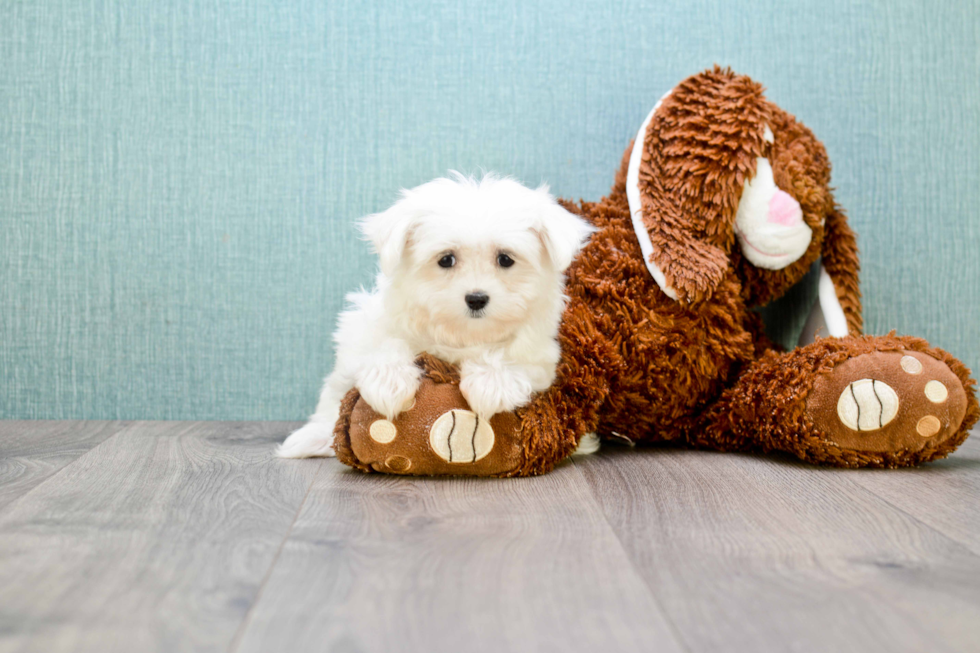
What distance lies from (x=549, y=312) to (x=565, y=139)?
0.67 meters

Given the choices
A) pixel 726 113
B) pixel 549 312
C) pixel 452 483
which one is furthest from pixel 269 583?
pixel 726 113

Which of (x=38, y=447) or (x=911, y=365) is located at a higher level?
(x=911, y=365)

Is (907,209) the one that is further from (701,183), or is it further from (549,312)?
(549,312)

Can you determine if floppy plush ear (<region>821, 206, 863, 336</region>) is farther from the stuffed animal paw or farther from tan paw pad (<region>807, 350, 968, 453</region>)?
the stuffed animal paw

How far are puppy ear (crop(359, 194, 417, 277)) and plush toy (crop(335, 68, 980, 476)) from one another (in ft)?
0.65

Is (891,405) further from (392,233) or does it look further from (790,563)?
(392,233)

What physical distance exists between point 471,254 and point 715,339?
1.88 feet

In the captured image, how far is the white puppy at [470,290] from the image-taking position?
47.9 inches

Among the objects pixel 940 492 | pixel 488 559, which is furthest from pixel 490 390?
pixel 940 492

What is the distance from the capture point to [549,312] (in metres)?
1.34

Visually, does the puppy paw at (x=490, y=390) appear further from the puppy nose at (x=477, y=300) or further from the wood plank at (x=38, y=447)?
the wood plank at (x=38, y=447)

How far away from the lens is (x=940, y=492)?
1.19 meters

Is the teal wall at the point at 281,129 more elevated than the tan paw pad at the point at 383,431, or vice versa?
the teal wall at the point at 281,129

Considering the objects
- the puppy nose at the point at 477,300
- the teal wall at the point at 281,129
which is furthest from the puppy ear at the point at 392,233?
the teal wall at the point at 281,129
